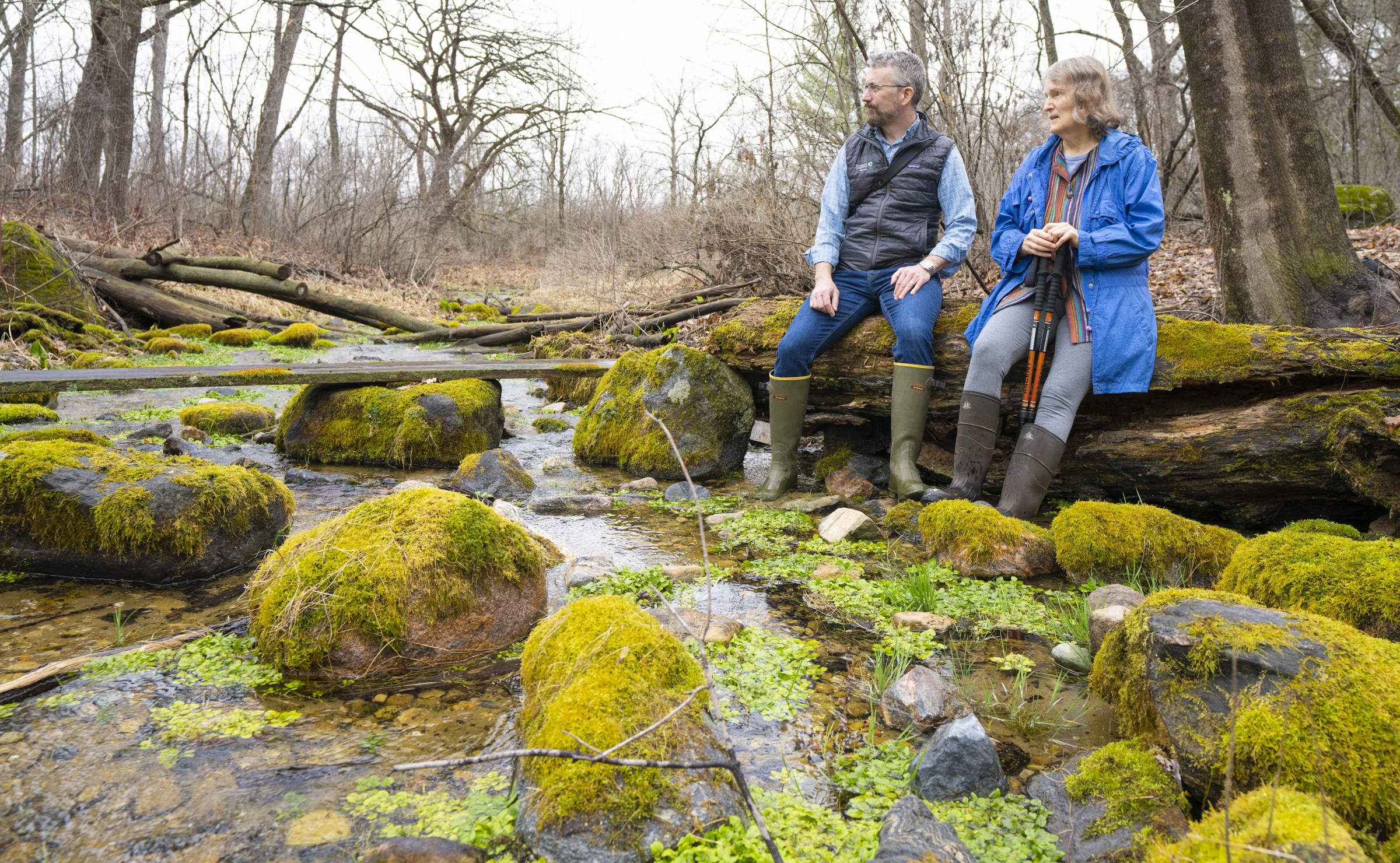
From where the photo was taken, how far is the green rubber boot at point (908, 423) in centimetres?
436

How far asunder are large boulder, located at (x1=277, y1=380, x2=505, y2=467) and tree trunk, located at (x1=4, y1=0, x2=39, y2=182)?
11416mm

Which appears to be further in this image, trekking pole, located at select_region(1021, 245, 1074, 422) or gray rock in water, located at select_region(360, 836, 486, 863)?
trekking pole, located at select_region(1021, 245, 1074, 422)

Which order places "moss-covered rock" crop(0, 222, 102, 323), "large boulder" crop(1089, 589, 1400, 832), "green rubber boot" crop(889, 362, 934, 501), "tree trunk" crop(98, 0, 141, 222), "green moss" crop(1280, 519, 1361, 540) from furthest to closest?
"tree trunk" crop(98, 0, 141, 222)
"moss-covered rock" crop(0, 222, 102, 323)
"green rubber boot" crop(889, 362, 934, 501)
"green moss" crop(1280, 519, 1361, 540)
"large boulder" crop(1089, 589, 1400, 832)

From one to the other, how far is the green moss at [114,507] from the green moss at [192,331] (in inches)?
348

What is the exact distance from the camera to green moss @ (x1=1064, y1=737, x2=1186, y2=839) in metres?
1.61

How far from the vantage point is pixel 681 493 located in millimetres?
4832

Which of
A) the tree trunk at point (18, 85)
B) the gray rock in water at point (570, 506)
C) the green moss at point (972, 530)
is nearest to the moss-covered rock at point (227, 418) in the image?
the gray rock in water at point (570, 506)

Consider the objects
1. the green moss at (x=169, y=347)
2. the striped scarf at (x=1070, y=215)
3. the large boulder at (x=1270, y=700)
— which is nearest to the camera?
the large boulder at (x=1270, y=700)

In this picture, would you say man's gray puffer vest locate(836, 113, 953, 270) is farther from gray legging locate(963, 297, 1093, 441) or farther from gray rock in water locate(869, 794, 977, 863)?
gray rock in water locate(869, 794, 977, 863)

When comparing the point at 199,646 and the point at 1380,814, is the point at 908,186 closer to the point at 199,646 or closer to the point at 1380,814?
the point at 1380,814

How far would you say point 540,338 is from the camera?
10.8m

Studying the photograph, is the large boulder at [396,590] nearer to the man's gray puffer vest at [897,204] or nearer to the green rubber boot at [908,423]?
the green rubber boot at [908,423]

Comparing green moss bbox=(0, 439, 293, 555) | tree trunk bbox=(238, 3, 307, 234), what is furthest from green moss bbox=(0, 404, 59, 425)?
tree trunk bbox=(238, 3, 307, 234)

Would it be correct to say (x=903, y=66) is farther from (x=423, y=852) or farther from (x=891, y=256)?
(x=423, y=852)
